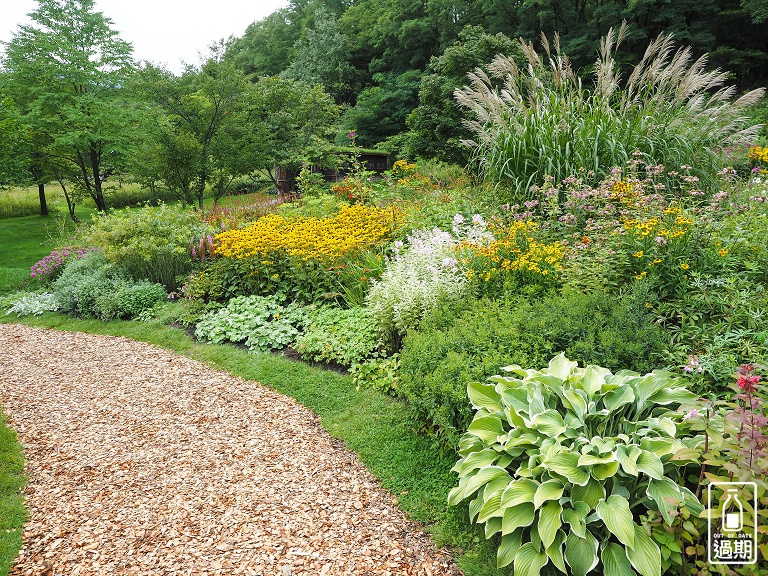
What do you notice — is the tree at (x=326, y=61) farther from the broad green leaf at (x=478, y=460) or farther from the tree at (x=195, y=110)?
the broad green leaf at (x=478, y=460)

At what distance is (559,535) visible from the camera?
79.4 inches

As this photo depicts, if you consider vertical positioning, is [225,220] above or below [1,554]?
above

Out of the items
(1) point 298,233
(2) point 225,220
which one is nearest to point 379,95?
(2) point 225,220

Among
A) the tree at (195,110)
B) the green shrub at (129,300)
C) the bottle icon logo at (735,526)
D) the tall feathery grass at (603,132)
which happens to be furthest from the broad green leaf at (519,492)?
the tree at (195,110)

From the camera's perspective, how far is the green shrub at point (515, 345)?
9.12ft

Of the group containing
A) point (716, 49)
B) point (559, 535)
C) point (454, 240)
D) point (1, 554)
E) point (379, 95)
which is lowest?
point (559, 535)

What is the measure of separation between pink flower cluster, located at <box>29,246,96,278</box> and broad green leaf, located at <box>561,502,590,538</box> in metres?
8.81

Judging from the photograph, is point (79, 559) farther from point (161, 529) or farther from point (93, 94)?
point (93, 94)

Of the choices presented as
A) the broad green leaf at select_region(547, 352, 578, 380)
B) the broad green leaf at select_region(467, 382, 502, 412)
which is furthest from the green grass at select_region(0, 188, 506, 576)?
the broad green leaf at select_region(547, 352, 578, 380)

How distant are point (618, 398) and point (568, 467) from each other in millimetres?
527

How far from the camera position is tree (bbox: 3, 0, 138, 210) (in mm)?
11312

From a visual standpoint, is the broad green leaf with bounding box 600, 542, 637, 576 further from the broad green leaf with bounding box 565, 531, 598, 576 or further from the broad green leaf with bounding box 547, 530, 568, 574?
the broad green leaf with bounding box 547, 530, 568, 574

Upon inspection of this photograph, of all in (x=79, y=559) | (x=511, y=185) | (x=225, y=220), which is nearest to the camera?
(x=79, y=559)

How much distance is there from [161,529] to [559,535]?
2073 mm
